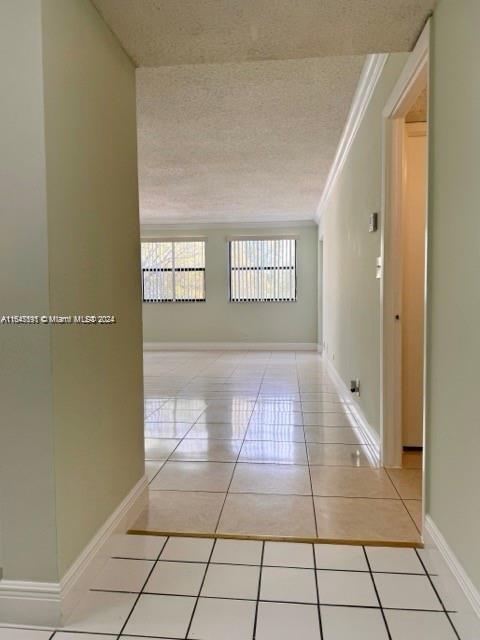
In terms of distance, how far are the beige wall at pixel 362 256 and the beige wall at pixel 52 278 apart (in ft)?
5.29

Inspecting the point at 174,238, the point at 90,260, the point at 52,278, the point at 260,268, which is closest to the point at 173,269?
the point at 174,238

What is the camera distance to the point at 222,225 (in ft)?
26.8

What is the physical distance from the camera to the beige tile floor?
75.9 inches

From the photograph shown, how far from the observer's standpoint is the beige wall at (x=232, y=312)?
8102mm

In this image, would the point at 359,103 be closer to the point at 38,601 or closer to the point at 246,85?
the point at 246,85

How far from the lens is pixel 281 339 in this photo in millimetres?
8203

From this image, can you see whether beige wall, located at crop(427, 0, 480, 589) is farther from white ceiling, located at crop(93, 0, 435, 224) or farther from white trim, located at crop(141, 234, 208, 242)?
white trim, located at crop(141, 234, 208, 242)

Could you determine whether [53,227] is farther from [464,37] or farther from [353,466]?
[353,466]

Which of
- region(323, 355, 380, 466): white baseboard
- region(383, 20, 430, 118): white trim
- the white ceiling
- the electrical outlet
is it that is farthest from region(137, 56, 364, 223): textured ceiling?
region(323, 355, 380, 466): white baseboard

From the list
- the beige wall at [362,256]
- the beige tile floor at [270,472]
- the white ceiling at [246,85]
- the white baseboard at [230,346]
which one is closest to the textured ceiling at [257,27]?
the white ceiling at [246,85]

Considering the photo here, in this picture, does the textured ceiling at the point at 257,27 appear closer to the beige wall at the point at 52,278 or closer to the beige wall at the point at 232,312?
the beige wall at the point at 52,278

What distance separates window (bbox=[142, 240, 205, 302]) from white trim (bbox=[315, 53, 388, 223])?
13.0 feet

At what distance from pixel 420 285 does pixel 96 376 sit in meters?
2.16

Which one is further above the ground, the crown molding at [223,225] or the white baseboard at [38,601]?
the crown molding at [223,225]
